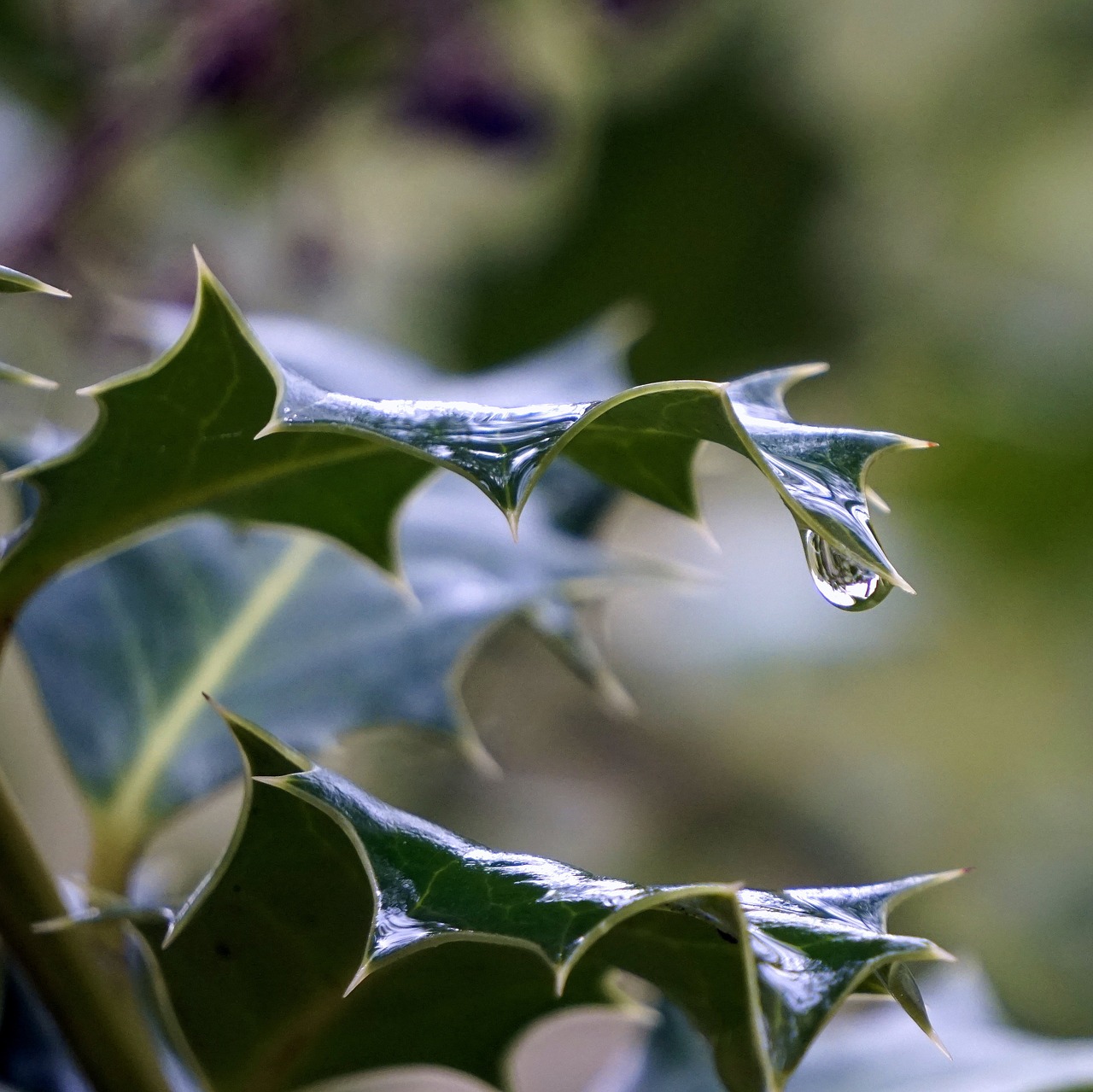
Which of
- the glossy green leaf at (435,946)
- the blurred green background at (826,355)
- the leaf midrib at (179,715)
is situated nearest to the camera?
the glossy green leaf at (435,946)

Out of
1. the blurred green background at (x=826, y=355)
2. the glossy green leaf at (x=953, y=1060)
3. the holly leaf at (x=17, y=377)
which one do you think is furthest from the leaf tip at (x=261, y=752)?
the blurred green background at (x=826, y=355)

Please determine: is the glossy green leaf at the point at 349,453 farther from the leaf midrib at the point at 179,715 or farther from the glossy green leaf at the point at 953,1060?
the glossy green leaf at the point at 953,1060

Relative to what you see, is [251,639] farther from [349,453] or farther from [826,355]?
[826,355]

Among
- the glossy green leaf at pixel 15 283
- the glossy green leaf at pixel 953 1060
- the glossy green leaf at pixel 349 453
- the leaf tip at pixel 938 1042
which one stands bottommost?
the glossy green leaf at pixel 953 1060

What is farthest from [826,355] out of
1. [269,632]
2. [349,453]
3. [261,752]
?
[261,752]

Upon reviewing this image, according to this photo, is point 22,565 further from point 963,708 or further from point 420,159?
point 963,708

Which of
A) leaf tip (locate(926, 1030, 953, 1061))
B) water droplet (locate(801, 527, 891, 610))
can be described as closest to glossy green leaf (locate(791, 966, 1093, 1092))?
leaf tip (locate(926, 1030, 953, 1061))
